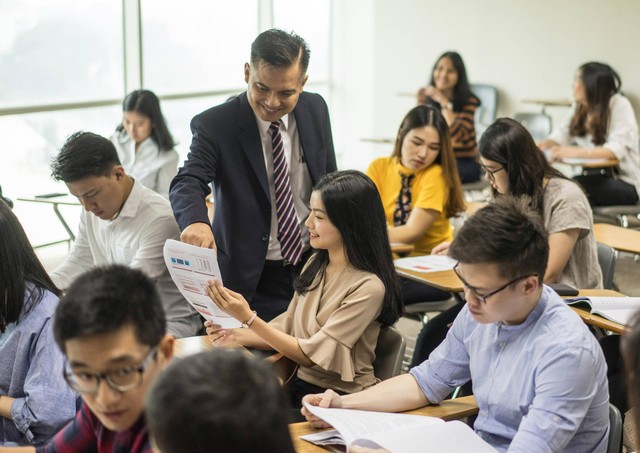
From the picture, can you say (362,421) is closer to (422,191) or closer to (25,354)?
(25,354)

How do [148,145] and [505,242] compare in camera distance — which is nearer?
[505,242]

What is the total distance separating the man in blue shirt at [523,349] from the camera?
1873 mm

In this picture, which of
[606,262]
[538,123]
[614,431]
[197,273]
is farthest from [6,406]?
[538,123]

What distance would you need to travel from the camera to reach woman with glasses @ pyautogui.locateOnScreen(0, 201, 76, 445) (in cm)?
209

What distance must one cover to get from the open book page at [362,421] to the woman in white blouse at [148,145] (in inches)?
129

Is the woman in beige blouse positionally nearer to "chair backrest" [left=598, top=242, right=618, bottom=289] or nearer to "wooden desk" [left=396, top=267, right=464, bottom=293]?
"wooden desk" [left=396, top=267, right=464, bottom=293]

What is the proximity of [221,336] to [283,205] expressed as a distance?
60cm

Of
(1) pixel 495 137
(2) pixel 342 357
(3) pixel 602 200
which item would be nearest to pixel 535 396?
(2) pixel 342 357

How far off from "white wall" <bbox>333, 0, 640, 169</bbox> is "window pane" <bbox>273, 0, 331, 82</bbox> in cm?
15

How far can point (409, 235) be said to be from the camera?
154 inches

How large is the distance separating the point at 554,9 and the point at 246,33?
116 inches

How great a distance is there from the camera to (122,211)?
3.11 m

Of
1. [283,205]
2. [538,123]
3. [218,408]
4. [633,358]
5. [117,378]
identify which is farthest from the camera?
[538,123]

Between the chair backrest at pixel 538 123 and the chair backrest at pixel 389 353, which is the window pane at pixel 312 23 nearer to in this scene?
the chair backrest at pixel 538 123
